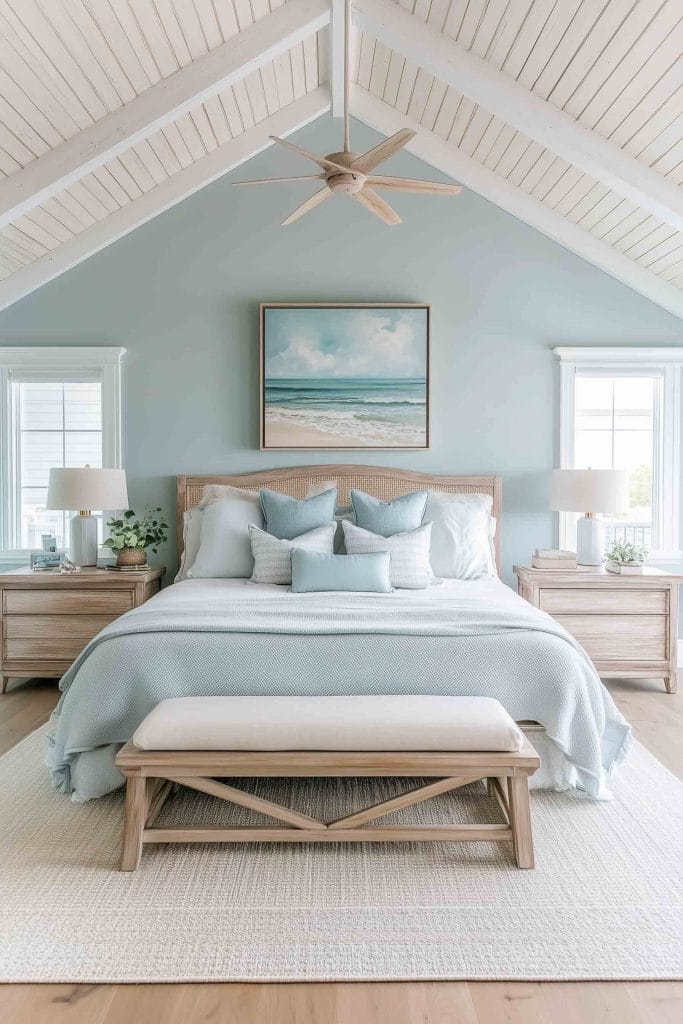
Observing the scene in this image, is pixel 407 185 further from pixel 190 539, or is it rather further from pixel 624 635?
pixel 624 635

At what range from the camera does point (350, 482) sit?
4.78m

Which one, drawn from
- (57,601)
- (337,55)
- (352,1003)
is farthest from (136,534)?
(352,1003)

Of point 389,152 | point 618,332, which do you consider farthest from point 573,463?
point 389,152

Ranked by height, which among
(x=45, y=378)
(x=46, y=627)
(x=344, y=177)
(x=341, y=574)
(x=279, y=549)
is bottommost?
(x=46, y=627)

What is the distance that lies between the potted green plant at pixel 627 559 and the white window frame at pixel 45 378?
3131 mm

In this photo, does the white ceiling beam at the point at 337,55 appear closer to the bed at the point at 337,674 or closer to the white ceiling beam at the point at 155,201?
the white ceiling beam at the point at 155,201

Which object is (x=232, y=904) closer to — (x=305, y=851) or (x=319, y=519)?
(x=305, y=851)

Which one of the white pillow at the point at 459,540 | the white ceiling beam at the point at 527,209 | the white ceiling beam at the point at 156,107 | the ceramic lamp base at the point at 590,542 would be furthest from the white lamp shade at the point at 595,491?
the white ceiling beam at the point at 156,107

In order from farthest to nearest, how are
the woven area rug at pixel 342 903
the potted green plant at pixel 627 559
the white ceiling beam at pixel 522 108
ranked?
the potted green plant at pixel 627 559 → the white ceiling beam at pixel 522 108 → the woven area rug at pixel 342 903

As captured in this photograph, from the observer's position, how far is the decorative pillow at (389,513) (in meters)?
4.22

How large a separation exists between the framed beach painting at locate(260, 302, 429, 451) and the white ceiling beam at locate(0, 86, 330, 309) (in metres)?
0.93

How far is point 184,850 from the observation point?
2420mm

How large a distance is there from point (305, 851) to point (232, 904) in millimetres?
365

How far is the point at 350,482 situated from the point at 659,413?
207cm
